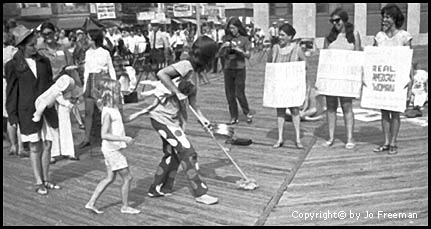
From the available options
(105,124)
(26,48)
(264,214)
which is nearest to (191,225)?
(264,214)

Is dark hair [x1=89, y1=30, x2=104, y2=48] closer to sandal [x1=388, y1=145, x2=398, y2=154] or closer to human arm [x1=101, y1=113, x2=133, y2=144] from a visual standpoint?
human arm [x1=101, y1=113, x2=133, y2=144]

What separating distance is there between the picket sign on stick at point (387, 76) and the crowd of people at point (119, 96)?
137 mm

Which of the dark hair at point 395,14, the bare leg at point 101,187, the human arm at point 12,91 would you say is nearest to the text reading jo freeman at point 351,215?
the bare leg at point 101,187

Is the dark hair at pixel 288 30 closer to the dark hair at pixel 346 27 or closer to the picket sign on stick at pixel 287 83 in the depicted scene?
the picket sign on stick at pixel 287 83

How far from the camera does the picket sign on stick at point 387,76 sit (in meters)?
6.01

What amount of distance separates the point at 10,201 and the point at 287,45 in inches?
150

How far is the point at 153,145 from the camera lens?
7.34 meters

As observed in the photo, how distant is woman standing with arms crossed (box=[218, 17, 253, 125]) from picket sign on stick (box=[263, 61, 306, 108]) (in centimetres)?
127

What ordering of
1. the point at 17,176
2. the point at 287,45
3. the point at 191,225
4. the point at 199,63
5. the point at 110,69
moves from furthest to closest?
1. the point at 110,69
2. the point at 287,45
3. the point at 17,176
4. the point at 199,63
5. the point at 191,225

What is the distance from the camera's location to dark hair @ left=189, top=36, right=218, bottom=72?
474cm

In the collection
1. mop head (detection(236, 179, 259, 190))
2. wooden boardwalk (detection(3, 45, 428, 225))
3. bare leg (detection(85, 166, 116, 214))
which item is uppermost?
bare leg (detection(85, 166, 116, 214))

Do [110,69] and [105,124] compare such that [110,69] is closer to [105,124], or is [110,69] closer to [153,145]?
[153,145]

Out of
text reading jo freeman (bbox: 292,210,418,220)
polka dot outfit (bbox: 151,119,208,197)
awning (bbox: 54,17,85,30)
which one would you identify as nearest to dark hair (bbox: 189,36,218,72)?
polka dot outfit (bbox: 151,119,208,197)

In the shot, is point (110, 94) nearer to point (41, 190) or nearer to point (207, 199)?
point (207, 199)
